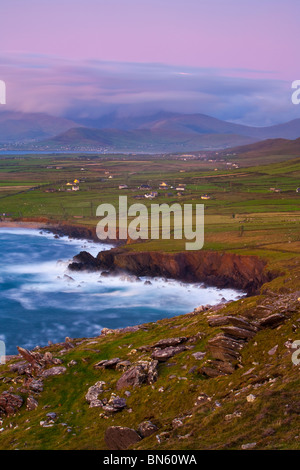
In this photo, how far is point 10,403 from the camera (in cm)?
2895

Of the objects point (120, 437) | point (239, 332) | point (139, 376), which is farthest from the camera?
point (239, 332)

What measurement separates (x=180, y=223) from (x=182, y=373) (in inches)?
3157

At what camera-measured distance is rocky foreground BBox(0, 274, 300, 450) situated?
19.6m

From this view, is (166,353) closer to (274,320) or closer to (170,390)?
A: (170,390)

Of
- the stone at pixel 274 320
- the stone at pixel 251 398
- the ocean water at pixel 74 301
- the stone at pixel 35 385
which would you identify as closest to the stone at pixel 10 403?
the stone at pixel 35 385

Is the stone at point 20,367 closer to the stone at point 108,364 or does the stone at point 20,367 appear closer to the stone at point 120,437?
the stone at point 108,364

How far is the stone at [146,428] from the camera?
2191cm

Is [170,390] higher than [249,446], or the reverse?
[249,446]

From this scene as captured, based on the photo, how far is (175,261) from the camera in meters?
78.5

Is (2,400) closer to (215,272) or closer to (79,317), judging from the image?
(79,317)

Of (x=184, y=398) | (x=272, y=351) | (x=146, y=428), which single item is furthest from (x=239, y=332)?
(x=146, y=428)

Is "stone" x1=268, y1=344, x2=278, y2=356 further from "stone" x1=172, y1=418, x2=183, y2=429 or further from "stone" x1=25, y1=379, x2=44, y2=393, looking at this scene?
"stone" x1=25, y1=379, x2=44, y2=393

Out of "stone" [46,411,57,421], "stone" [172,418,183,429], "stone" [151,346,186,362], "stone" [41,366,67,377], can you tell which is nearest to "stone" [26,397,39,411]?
"stone" [46,411,57,421]

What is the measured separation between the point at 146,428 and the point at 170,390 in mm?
4072
